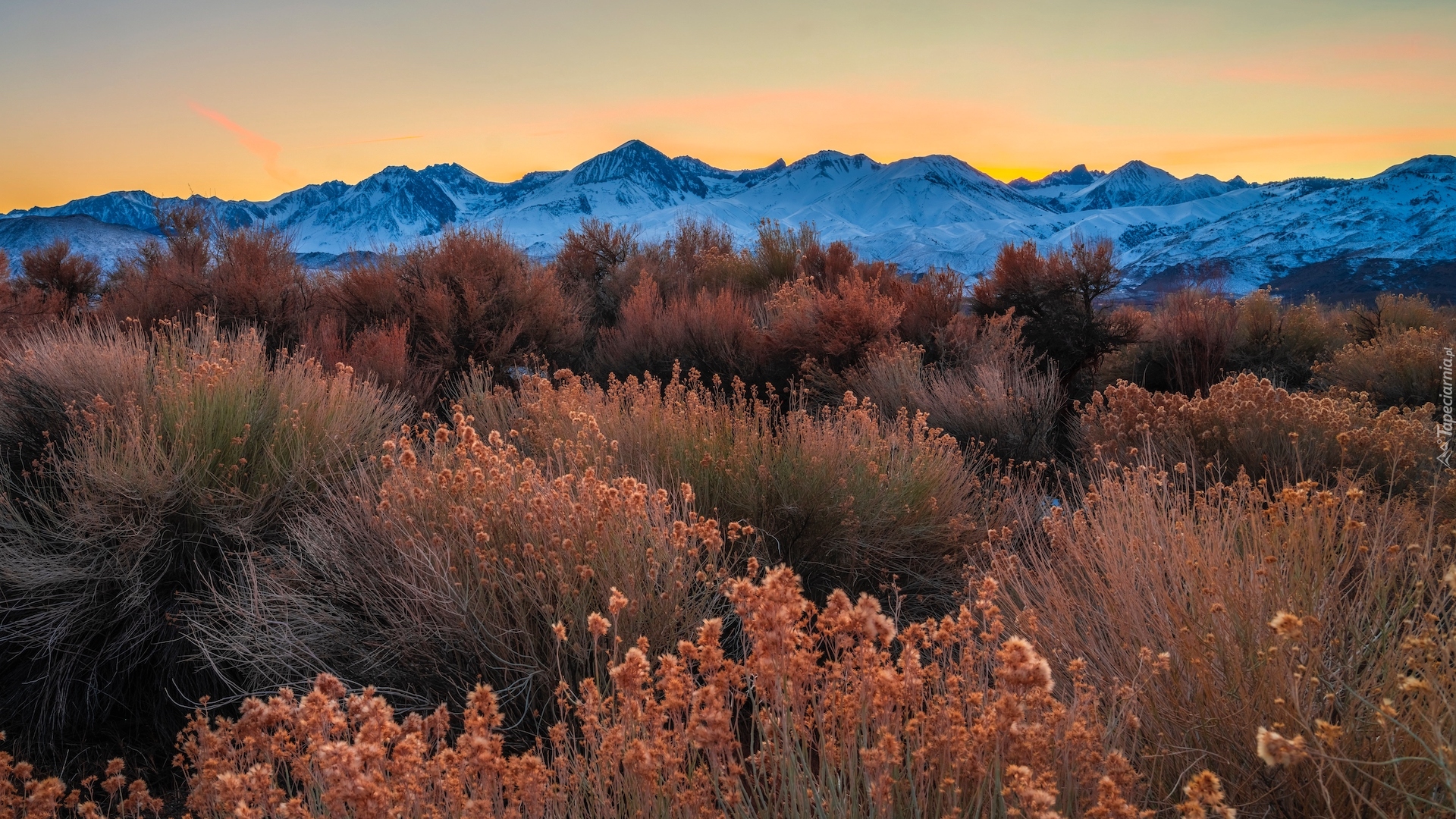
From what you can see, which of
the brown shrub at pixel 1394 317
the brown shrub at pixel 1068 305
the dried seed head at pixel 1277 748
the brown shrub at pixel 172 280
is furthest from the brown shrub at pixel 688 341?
the brown shrub at pixel 1394 317

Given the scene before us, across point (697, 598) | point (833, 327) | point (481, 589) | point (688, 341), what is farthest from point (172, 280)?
point (697, 598)

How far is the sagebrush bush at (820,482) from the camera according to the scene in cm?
446

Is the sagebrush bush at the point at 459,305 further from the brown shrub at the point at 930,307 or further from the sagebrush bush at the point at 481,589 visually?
the sagebrush bush at the point at 481,589

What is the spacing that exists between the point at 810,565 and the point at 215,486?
336cm

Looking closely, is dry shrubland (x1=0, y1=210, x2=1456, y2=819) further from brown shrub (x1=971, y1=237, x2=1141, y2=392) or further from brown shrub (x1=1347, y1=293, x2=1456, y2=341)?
brown shrub (x1=1347, y1=293, x2=1456, y2=341)

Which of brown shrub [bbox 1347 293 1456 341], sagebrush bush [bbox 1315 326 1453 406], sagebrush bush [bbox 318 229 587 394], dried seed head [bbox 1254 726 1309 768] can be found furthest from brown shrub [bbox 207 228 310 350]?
brown shrub [bbox 1347 293 1456 341]

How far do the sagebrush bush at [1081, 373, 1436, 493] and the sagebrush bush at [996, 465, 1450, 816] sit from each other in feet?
3.85

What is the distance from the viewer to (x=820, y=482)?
15.2 ft

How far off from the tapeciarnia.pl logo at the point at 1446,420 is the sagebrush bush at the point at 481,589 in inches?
166

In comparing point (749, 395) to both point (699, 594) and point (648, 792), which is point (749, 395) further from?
point (648, 792)

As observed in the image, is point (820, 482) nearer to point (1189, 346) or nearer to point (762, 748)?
point (762, 748)

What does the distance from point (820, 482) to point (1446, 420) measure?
5.01 m

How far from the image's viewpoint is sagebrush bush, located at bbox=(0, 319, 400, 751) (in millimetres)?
3844

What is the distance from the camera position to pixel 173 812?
325 centimetres
